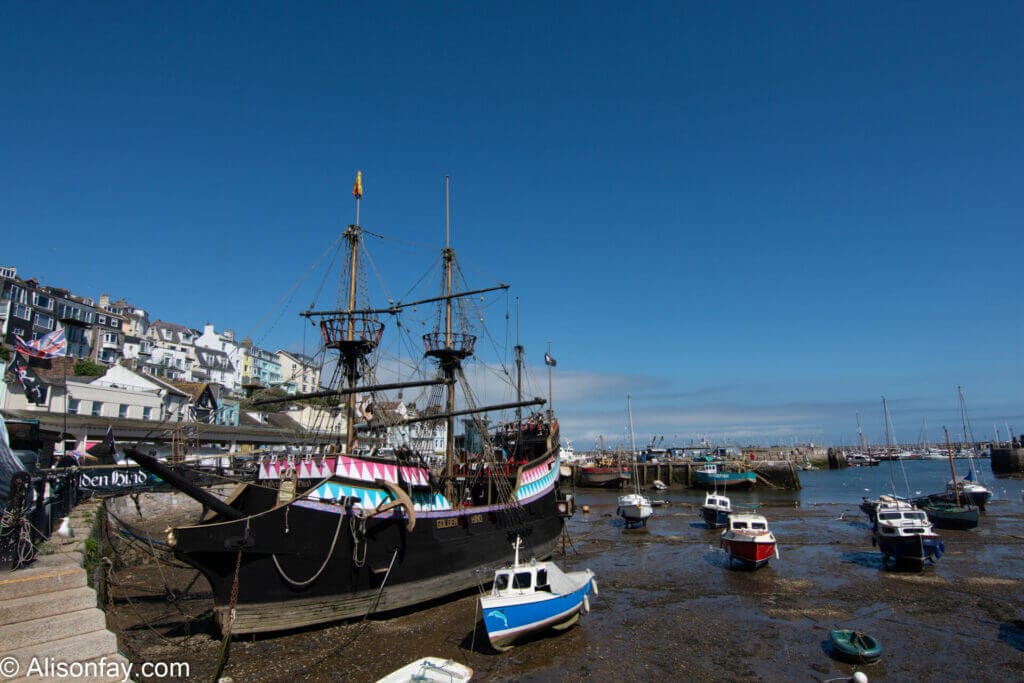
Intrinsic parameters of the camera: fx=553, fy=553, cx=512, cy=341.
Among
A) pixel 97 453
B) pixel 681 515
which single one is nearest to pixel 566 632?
pixel 97 453

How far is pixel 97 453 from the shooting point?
35.2 metres

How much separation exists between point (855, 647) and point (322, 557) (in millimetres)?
16380

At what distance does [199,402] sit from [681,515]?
51.3 m

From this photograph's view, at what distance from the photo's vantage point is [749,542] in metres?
28.4

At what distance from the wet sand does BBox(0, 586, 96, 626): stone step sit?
5.09m

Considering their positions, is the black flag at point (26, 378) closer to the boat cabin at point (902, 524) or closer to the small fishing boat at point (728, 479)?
the boat cabin at point (902, 524)

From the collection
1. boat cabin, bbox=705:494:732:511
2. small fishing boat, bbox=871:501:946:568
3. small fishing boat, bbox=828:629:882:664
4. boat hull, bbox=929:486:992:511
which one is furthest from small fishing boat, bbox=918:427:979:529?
small fishing boat, bbox=828:629:882:664

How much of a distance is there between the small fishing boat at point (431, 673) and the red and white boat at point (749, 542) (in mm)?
20518

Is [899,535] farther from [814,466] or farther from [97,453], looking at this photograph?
[814,466]

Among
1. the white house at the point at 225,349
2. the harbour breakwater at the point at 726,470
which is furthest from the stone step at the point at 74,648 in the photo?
the white house at the point at 225,349

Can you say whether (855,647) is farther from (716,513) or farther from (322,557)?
(716,513)

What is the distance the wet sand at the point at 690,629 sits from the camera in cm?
1570

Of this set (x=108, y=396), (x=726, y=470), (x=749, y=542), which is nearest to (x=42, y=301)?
(x=108, y=396)

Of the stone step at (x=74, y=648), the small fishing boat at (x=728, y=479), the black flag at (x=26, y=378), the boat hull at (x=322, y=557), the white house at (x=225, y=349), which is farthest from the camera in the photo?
the white house at (x=225, y=349)
